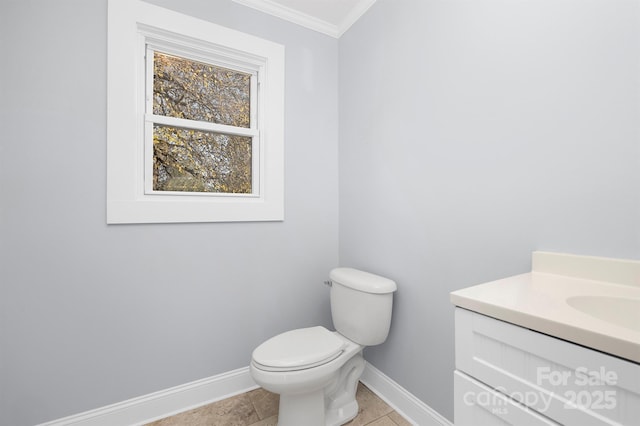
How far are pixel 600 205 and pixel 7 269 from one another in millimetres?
2260

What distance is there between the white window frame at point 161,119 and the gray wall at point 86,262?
56 millimetres

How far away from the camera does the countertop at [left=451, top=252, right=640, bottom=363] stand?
1.56 feet

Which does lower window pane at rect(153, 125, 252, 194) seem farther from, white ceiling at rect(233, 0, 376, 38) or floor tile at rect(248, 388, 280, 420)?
floor tile at rect(248, 388, 280, 420)

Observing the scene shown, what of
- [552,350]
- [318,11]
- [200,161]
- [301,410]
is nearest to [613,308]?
[552,350]

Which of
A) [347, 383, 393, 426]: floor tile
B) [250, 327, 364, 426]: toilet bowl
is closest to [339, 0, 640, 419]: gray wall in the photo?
[347, 383, 393, 426]: floor tile

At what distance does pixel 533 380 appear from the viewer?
56 centimetres

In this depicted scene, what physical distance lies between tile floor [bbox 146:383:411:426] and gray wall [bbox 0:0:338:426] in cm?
18

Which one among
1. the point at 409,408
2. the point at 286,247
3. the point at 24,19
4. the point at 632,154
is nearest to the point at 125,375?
the point at 286,247

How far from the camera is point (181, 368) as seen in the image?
1.55 m

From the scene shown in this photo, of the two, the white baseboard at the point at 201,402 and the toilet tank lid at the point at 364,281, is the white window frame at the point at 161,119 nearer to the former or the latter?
the toilet tank lid at the point at 364,281

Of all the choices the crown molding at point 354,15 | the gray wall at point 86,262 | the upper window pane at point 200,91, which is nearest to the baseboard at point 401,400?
the gray wall at point 86,262

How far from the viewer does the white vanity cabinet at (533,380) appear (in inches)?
18.0

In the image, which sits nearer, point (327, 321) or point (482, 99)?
point (482, 99)

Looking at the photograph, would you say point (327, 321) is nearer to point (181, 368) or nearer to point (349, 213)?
point (349, 213)
